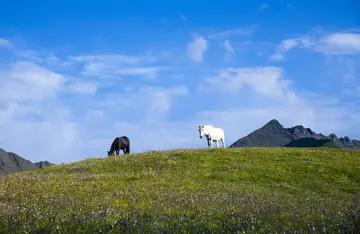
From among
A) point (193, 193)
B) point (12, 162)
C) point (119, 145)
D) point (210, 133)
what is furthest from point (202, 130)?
point (12, 162)

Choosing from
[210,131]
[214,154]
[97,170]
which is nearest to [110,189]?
[97,170]

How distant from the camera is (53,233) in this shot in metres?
9.53

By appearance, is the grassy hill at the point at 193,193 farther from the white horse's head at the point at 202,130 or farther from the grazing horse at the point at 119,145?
the grazing horse at the point at 119,145

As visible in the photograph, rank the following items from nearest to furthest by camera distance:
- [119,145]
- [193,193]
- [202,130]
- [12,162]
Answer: [193,193]
[202,130]
[119,145]
[12,162]

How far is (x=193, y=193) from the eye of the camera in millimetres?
20031

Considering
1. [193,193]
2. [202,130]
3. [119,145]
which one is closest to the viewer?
[193,193]

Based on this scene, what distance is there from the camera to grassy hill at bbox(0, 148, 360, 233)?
1009 cm

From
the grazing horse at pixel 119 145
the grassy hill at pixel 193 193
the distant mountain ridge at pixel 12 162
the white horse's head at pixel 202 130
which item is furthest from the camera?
the distant mountain ridge at pixel 12 162

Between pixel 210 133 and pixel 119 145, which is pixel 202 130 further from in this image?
pixel 119 145

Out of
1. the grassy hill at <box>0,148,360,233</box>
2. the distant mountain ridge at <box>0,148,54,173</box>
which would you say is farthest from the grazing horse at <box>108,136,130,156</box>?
the distant mountain ridge at <box>0,148,54,173</box>

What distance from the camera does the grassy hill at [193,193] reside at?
10086 mm

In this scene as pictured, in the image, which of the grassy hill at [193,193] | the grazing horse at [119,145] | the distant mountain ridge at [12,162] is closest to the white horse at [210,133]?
the grassy hill at [193,193]

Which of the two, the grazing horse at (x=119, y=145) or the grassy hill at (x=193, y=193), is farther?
the grazing horse at (x=119, y=145)

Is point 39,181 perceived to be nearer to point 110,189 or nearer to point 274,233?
point 110,189
